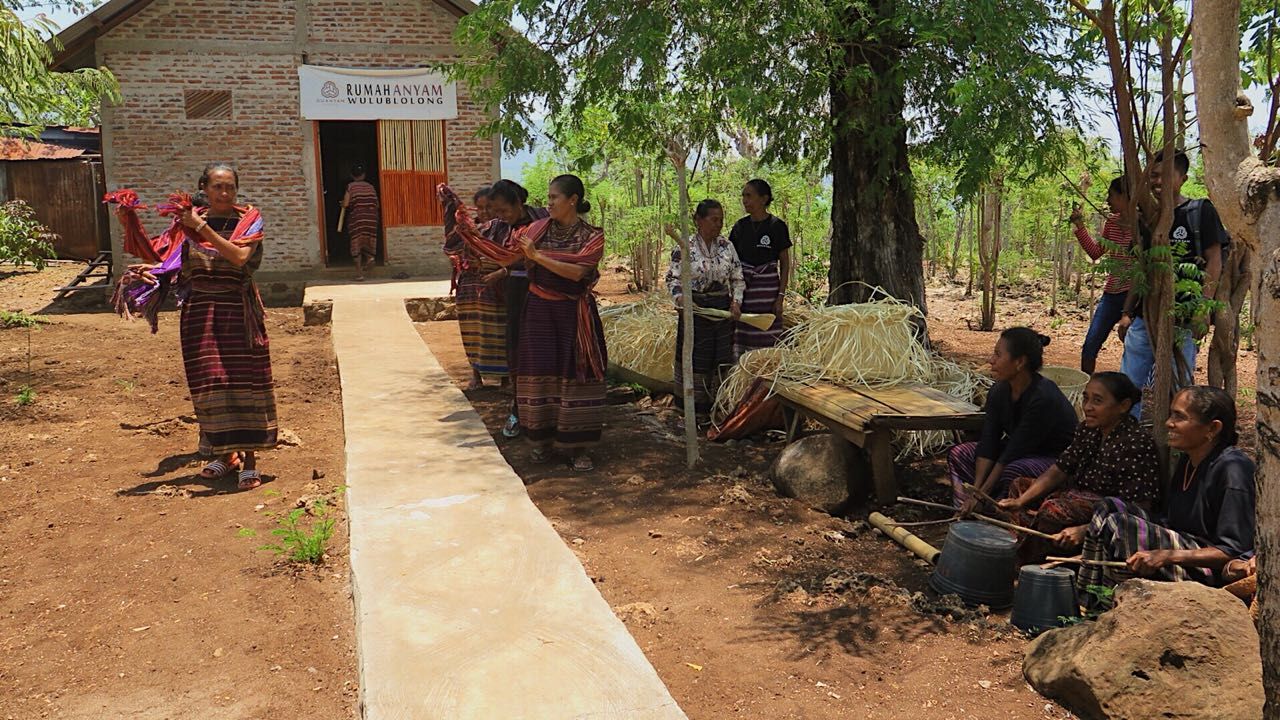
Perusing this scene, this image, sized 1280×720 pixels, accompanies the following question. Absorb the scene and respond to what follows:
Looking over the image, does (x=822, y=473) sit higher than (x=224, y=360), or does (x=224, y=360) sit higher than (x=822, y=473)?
(x=224, y=360)

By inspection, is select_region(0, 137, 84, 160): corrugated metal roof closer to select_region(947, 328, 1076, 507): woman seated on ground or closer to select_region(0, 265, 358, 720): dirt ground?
select_region(0, 265, 358, 720): dirt ground

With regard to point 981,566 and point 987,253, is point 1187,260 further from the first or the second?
point 987,253

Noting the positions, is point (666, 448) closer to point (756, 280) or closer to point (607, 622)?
point (756, 280)

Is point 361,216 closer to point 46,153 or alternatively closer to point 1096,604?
point 46,153

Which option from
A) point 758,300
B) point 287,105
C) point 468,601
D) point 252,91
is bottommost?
point 468,601

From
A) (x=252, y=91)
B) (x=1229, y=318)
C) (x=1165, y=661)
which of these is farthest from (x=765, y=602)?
(x=252, y=91)

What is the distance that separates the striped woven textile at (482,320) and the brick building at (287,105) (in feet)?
22.2

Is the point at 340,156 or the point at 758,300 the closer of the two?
the point at 758,300

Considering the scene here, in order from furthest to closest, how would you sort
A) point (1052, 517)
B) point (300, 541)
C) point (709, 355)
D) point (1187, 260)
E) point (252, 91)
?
point (252, 91)
point (709, 355)
point (1187, 260)
point (300, 541)
point (1052, 517)

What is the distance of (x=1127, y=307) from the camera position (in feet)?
13.6

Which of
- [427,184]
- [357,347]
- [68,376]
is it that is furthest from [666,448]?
[427,184]

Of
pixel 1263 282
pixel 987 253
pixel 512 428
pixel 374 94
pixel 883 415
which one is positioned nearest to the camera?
pixel 1263 282

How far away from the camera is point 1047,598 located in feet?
10.6

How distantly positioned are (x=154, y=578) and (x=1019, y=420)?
3.60 metres
